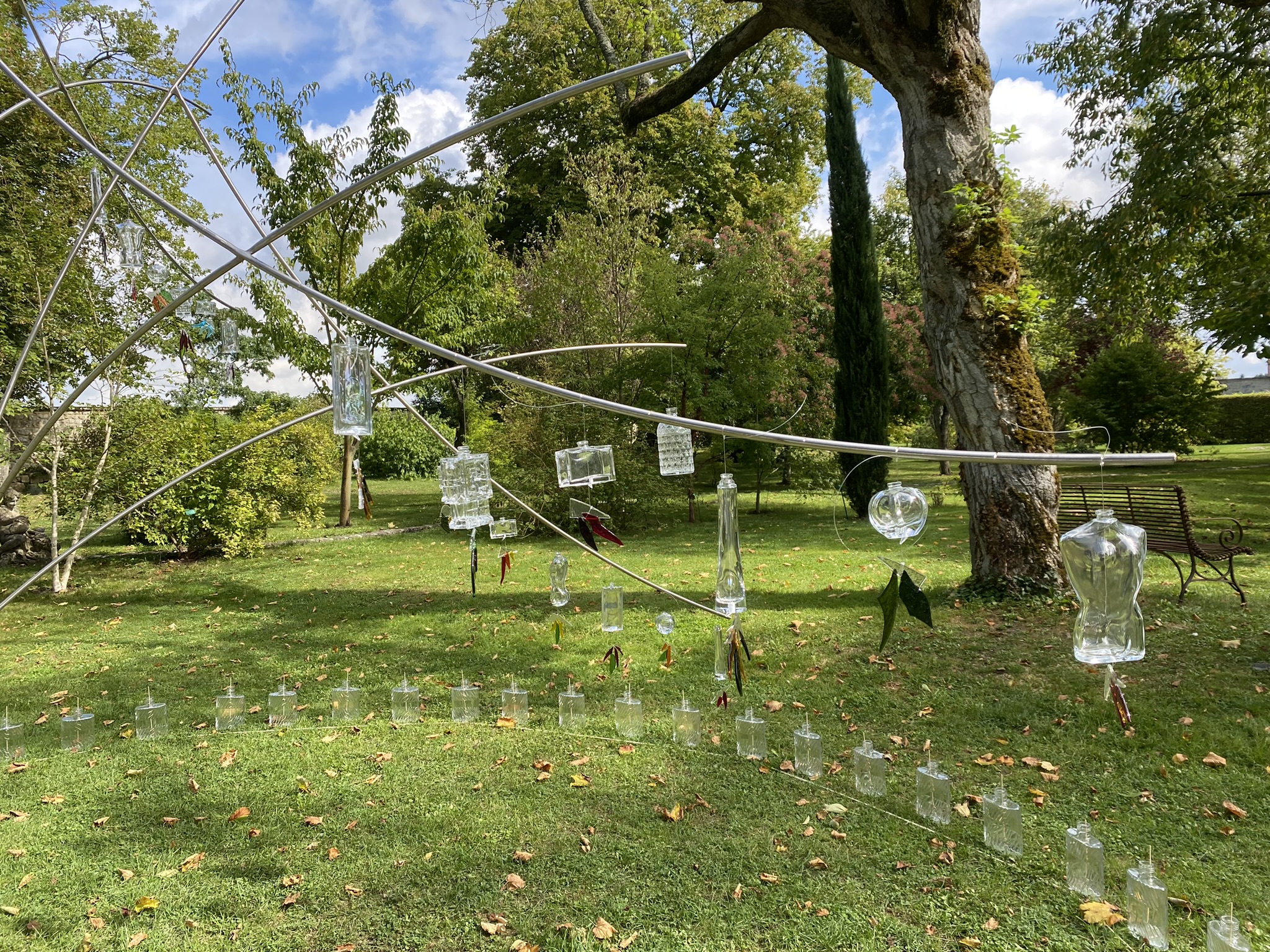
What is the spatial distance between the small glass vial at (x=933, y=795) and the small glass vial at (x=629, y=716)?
5.24ft

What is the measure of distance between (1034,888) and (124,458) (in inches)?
435

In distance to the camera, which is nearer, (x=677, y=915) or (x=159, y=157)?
(x=677, y=915)

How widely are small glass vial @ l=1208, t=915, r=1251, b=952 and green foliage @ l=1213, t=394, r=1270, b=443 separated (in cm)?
2724

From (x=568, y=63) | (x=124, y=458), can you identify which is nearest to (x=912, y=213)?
(x=124, y=458)

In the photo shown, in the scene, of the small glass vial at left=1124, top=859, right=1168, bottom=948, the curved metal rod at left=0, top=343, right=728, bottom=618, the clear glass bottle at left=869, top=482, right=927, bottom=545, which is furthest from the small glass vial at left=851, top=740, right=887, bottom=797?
the clear glass bottle at left=869, top=482, right=927, bottom=545

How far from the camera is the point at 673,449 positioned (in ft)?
14.1

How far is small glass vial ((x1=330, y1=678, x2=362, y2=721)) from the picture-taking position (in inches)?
197

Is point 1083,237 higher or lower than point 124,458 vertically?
higher

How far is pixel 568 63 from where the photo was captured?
72.5ft

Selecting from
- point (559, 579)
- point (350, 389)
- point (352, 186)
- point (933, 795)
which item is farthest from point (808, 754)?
point (352, 186)

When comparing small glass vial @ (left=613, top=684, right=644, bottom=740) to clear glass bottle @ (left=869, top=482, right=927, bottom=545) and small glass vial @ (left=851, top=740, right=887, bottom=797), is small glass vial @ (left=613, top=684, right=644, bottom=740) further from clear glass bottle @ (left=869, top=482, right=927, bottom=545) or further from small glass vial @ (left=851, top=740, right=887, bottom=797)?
clear glass bottle @ (left=869, top=482, right=927, bottom=545)

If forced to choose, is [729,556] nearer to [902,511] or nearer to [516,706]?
[902,511]

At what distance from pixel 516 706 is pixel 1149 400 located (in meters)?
16.7

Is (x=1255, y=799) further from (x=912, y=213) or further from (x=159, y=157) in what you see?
(x=159, y=157)
